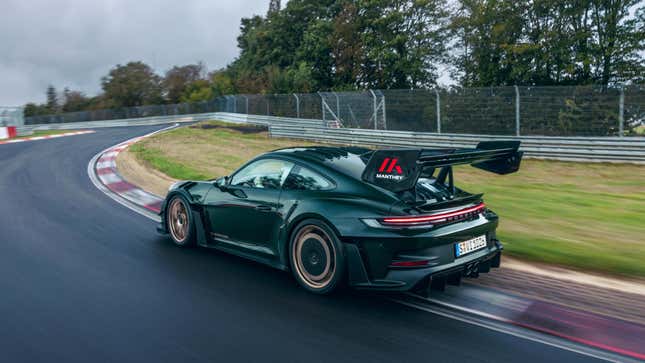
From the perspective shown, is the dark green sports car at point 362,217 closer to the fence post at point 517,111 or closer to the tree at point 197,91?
the fence post at point 517,111

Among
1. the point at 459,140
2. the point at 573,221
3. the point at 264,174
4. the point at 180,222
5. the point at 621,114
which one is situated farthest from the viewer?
the point at 459,140

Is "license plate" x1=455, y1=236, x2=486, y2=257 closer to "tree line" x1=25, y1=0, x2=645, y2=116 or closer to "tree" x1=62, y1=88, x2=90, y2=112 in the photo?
"tree line" x1=25, y1=0, x2=645, y2=116

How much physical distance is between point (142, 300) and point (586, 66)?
26048 millimetres

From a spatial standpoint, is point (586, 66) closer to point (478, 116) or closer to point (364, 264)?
point (478, 116)

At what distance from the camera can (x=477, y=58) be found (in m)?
30.9

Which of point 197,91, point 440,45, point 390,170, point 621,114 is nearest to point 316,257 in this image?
point 390,170

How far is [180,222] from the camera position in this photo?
650cm

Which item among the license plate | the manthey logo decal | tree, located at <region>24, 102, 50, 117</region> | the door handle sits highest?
tree, located at <region>24, 102, 50, 117</region>

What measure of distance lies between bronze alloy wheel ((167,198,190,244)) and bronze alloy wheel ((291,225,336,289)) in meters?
1.94

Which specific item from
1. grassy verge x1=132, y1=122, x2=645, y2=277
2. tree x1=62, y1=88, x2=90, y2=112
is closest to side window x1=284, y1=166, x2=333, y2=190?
grassy verge x1=132, y1=122, x2=645, y2=277

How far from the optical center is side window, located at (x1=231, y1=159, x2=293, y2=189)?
5.37 m

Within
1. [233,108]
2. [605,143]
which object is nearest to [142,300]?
[605,143]

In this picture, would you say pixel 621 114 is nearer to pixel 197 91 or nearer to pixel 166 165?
pixel 166 165

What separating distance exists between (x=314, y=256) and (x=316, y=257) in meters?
0.03
